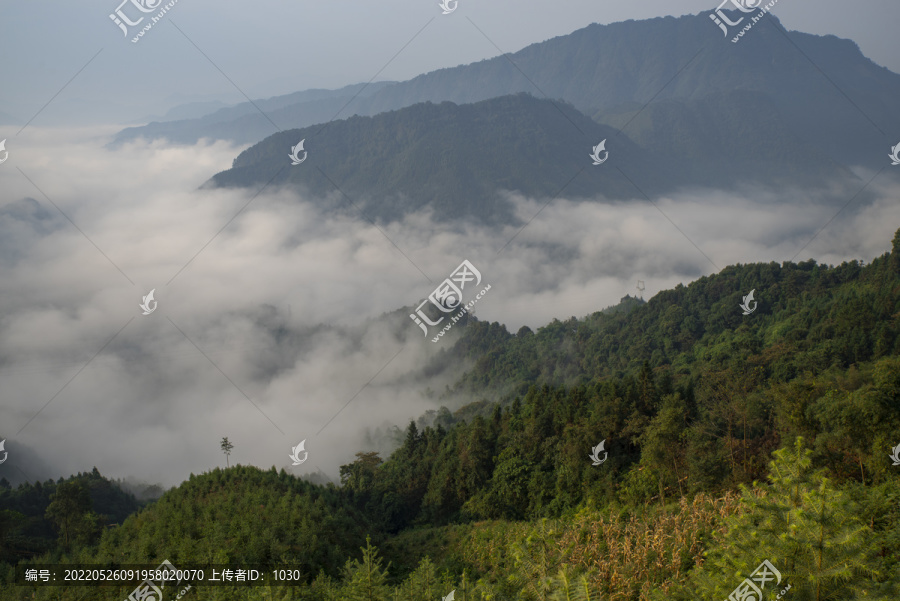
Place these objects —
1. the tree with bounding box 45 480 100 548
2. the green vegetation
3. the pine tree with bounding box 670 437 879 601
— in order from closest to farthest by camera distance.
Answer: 1. the pine tree with bounding box 670 437 879 601
2. the green vegetation
3. the tree with bounding box 45 480 100 548

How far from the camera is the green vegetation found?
632 centimetres

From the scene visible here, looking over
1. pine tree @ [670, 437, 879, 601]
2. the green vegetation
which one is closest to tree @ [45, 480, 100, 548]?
the green vegetation

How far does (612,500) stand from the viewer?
80.9 feet

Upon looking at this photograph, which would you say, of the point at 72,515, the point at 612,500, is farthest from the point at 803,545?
the point at 72,515

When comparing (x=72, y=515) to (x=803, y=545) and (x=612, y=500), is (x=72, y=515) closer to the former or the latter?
(x=612, y=500)

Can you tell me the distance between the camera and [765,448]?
71.8 feet

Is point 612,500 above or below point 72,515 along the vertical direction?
below

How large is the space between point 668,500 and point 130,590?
1673 centimetres

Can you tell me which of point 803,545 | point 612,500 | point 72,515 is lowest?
point 803,545

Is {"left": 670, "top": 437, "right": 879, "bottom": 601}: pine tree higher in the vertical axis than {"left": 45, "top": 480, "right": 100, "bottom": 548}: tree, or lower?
lower

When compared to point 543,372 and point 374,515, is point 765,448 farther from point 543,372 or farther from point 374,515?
point 543,372

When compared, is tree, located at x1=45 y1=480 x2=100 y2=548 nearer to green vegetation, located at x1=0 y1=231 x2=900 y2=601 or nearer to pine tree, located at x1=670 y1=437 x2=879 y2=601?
green vegetation, located at x1=0 y1=231 x2=900 y2=601

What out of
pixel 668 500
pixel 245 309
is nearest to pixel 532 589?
pixel 668 500

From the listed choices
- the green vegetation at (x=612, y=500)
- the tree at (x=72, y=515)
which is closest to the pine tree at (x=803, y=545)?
the green vegetation at (x=612, y=500)
